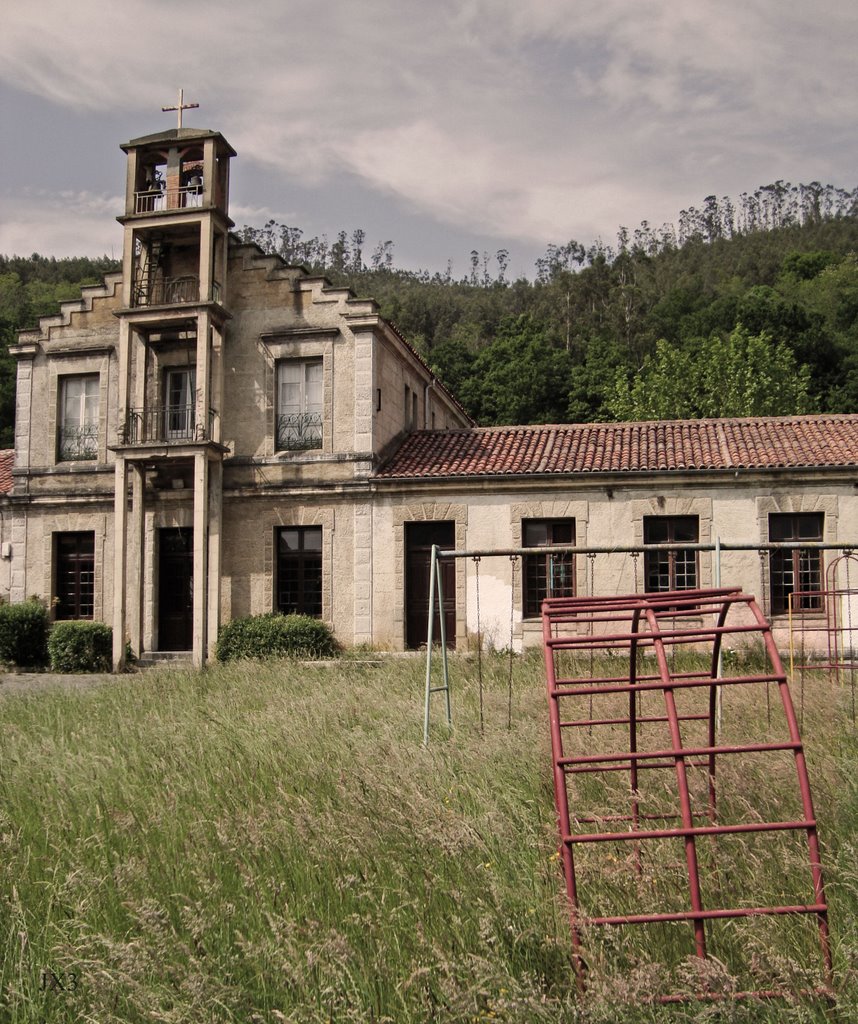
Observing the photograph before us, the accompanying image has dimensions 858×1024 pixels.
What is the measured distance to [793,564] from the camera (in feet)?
59.1

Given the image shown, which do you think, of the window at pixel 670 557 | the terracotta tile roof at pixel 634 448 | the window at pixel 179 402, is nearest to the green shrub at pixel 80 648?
the window at pixel 179 402

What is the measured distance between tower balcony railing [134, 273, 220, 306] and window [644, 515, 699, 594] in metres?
10.2

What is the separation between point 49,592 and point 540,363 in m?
30.5

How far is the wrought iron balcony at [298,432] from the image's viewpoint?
2025 cm

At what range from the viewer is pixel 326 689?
1216 cm

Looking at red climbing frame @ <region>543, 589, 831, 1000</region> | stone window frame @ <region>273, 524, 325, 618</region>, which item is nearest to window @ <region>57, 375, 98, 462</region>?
stone window frame @ <region>273, 524, 325, 618</region>

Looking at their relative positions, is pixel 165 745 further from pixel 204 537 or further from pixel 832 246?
pixel 832 246

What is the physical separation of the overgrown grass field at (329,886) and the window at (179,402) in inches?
485

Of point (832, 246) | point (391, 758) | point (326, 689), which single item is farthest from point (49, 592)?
point (832, 246)

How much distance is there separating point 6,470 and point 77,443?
305cm

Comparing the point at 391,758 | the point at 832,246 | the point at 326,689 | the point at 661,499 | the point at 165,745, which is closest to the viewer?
the point at 391,758

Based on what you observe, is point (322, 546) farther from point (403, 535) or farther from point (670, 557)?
point (670, 557)

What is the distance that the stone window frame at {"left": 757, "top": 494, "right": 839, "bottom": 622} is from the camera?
17.8 m

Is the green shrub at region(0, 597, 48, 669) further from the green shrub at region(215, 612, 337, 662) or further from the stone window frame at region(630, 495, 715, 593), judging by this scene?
the stone window frame at region(630, 495, 715, 593)
